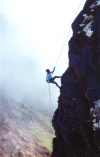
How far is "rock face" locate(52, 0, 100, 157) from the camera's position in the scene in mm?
19594

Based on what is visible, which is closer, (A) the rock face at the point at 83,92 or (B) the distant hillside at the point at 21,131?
(A) the rock face at the point at 83,92

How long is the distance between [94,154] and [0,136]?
61263mm

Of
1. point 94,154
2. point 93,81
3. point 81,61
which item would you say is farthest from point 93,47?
point 94,154

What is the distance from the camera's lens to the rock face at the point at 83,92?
64.3 feet

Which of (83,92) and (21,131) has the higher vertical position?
(21,131)

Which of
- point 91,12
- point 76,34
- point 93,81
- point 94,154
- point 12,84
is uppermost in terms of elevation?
point 12,84

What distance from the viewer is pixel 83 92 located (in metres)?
22.1

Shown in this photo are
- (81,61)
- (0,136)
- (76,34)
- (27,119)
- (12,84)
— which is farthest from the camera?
(12,84)

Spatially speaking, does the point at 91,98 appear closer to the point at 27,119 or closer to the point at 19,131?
the point at 19,131

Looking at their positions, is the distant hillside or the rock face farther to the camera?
the distant hillside

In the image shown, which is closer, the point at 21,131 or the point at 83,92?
the point at 83,92

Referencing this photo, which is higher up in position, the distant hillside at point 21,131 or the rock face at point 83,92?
the distant hillside at point 21,131

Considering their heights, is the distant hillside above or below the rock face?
above

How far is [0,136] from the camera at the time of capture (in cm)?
7619
